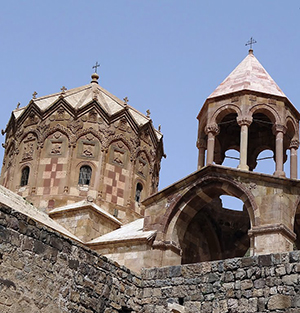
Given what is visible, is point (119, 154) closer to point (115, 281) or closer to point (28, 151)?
point (28, 151)

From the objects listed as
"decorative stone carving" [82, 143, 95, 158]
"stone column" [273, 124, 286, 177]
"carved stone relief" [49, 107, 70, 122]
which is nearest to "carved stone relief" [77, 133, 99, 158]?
"decorative stone carving" [82, 143, 95, 158]

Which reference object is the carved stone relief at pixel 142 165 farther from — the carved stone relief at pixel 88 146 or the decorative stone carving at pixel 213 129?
the decorative stone carving at pixel 213 129

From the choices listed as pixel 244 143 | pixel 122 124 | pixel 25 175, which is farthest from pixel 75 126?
pixel 244 143

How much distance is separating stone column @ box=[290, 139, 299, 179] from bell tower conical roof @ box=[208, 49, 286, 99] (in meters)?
1.46

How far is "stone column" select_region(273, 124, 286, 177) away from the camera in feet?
56.1

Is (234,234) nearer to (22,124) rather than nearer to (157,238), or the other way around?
(157,238)

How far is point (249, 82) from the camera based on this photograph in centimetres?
1844

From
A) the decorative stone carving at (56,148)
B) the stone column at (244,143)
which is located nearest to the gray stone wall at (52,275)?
the stone column at (244,143)

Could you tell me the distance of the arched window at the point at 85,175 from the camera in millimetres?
23219

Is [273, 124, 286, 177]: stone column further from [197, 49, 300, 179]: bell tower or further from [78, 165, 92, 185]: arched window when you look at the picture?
[78, 165, 92, 185]: arched window

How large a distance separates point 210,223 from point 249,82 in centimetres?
430

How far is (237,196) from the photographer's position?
16125mm

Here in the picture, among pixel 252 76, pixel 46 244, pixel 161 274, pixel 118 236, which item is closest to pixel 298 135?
pixel 252 76

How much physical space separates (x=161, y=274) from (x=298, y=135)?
9.15 meters
